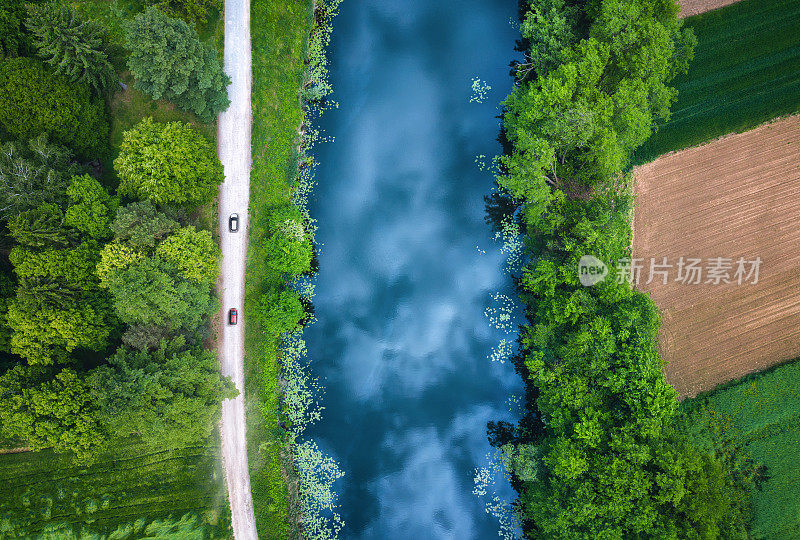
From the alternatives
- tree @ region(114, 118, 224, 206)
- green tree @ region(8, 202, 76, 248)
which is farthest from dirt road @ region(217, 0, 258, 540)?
green tree @ region(8, 202, 76, 248)

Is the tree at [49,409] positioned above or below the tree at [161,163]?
below

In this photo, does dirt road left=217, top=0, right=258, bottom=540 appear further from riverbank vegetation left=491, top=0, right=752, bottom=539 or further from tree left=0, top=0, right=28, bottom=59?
riverbank vegetation left=491, top=0, right=752, bottom=539

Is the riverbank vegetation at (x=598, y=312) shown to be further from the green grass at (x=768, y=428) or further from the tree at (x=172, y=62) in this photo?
the tree at (x=172, y=62)

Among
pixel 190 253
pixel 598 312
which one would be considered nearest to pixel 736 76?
pixel 598 312

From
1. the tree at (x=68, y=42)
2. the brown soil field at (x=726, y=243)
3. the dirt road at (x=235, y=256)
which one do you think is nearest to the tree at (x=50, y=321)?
the dirt road at (x=235, y=256)

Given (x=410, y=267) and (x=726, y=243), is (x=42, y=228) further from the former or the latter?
(x=726, y=243)

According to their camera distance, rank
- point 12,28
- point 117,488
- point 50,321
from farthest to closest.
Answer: point 117,488
point 12,28
point 50,321

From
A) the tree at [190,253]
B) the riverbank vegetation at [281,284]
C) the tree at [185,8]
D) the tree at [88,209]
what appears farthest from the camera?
the riverbank vegetation at [281,284]
